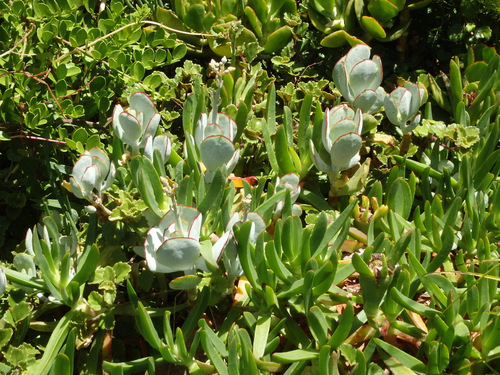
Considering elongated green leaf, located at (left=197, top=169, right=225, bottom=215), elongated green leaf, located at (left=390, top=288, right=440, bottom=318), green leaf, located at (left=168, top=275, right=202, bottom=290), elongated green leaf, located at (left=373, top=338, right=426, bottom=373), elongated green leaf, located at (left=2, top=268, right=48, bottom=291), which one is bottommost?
elongated green leaf, located at (left=373, top=338, right=426, bottom=373)

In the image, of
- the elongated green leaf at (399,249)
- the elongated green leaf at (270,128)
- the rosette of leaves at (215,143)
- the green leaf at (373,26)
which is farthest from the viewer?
the green leaf at (373,26)

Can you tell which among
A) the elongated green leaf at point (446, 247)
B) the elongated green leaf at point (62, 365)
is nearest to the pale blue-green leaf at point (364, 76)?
the elongated green leaf at point (446, 247)

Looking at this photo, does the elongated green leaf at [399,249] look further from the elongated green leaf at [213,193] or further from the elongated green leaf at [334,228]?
the elongated green leaf at [213,193]

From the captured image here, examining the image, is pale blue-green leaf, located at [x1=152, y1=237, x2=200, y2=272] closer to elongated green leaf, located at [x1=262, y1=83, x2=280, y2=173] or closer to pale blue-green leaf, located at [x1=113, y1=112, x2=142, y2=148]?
pale blue-green leaf, located at [x1=113, y1=112, x2=142, y2=148]

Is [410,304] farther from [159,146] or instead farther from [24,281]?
[24,281]

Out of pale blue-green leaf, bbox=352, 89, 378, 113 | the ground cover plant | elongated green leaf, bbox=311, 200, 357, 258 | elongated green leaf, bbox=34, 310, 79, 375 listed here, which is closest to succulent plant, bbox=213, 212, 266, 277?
the ground cover plant

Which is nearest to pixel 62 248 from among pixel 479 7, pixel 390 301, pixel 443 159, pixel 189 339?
pixel 189 339
